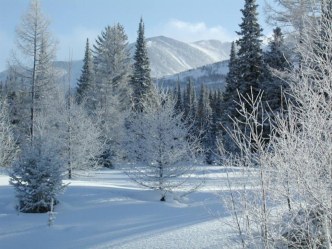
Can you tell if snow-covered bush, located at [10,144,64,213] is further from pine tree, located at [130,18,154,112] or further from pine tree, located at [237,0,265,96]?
pine tree, located at [130,18,154,112]

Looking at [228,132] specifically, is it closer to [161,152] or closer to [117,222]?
[117,222]

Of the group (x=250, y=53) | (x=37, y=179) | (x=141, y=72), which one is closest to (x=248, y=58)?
(x=250, y=53)

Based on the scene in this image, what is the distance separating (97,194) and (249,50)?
18.0 meters

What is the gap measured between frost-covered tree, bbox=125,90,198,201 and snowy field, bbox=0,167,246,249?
0.49 metres

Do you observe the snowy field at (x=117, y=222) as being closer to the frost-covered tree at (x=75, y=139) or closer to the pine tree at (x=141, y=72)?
the frost-covered tree at (x=75, y=139)

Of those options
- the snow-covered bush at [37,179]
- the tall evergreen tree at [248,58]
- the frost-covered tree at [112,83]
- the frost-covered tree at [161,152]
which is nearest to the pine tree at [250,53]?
the tall evergreen tree at [248,58]

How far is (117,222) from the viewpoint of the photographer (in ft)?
35.2

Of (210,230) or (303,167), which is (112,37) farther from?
(303,167)

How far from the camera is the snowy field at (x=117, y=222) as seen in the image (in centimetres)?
865

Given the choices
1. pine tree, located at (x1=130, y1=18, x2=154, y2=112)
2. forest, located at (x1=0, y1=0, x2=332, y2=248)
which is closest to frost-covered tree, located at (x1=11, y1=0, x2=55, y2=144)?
forest, located at (x1=0, y1=0, x2=332, y2=248)

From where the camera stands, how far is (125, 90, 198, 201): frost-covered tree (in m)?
14.1

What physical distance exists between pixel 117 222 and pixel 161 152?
3839 mm

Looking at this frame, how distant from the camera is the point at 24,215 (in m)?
11.9

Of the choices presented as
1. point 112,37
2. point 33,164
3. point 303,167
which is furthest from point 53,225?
point 112,37
